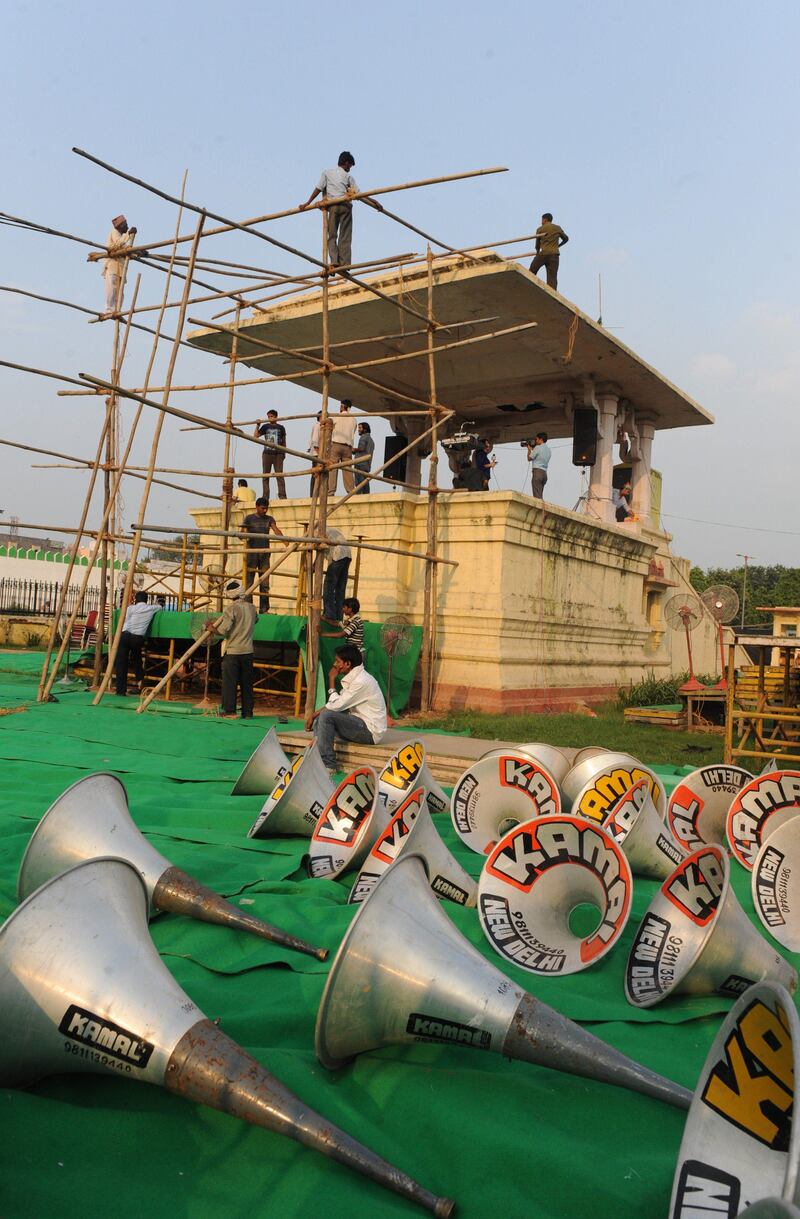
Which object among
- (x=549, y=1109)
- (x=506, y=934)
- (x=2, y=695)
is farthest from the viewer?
(x=2, y=695)

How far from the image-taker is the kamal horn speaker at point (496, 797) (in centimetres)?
525

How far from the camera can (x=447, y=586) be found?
42.1ft

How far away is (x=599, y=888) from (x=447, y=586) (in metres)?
9.26

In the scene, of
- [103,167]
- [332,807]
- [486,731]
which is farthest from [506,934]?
[103,167]

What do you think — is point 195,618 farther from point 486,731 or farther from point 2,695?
point 486,731

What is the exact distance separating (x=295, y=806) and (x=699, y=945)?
2842 mm

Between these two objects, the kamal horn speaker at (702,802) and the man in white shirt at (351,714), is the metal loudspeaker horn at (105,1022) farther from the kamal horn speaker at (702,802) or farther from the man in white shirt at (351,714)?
the man in white shirt at (351,714)

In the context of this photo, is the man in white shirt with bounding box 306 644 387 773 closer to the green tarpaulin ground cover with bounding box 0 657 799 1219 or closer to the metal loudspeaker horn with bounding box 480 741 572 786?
the metal loudspeaker horn with bounding box 480 741 572 786

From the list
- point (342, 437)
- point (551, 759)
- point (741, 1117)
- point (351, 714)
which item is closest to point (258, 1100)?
point (741, 1117)

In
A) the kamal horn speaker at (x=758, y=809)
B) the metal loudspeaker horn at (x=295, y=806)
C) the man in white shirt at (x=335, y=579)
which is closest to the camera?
the kamal horn speaker at (x=758, y=809)

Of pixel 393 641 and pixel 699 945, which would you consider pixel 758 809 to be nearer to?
pixel 699 945

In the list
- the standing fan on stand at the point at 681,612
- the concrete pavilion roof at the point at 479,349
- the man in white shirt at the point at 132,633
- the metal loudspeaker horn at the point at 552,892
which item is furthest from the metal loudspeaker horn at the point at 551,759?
the standing fan on stand at the point at 681,612

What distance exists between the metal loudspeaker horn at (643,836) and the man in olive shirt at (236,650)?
22.1 feet

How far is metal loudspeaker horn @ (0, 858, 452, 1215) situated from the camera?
226 cm
